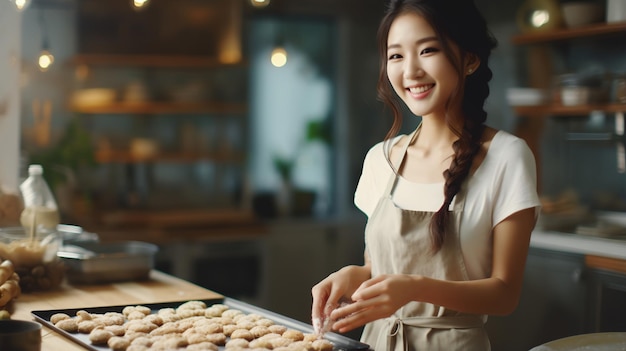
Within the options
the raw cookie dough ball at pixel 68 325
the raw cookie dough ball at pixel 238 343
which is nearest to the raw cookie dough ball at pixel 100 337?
the raw cookie dough ball at pixel 68 325

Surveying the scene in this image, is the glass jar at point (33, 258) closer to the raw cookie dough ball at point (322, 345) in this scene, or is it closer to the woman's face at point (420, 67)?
the raw cookie dough ball at point (322, 345)

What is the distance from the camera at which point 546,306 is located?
4316mm

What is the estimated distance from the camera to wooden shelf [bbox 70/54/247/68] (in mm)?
5711

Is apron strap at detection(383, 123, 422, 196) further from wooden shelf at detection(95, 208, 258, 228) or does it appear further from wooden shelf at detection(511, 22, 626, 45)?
wooden shelf at detection(95, 208, 258, 228)

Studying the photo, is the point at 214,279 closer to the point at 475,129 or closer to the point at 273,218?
the point at 273,218

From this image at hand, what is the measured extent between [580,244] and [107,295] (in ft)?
8.73

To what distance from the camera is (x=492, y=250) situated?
2018 mm

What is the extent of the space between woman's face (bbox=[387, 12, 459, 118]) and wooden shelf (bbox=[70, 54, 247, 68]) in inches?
160

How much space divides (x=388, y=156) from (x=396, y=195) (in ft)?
0.54

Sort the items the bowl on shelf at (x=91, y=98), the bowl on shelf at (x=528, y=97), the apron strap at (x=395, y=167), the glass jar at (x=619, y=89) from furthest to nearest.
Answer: the bowl on shelf at (x=91, y=98) < the bowl on shelf at (x=528, y=97) < the glass jar at (x=619, y=89) < the apron strap at (x=395, y=167)

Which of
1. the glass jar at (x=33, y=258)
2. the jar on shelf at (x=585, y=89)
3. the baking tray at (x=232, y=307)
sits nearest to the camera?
the baking tray at (x=232, y=307)

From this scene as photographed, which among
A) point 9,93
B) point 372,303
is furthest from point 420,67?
point 9,93

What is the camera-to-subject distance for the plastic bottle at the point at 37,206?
284 cm

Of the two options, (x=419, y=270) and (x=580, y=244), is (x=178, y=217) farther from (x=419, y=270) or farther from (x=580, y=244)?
(x=419, y=270)
